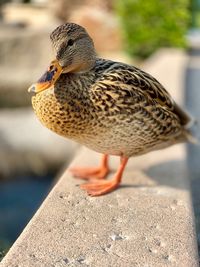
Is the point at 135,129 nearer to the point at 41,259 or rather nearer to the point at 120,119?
the point at 120,119

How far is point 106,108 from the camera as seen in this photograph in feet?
9.53

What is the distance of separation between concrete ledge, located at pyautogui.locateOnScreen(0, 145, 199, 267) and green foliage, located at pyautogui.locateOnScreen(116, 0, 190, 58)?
25.3 ft

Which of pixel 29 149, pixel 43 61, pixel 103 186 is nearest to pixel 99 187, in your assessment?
pixel 103 186

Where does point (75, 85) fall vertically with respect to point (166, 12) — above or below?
above

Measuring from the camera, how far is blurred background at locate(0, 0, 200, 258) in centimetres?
585

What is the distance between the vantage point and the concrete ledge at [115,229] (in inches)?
92.4

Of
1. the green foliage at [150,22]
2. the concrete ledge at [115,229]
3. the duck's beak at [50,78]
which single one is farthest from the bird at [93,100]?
the green foliage at [150,22]

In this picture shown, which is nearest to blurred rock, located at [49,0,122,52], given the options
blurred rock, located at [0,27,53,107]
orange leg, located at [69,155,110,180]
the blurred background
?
the blurred background

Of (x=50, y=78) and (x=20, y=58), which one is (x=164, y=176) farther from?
(x=20, y=58)

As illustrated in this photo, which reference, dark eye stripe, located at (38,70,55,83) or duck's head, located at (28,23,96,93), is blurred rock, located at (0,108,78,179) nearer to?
duck's head, located at (28,23,96,93)

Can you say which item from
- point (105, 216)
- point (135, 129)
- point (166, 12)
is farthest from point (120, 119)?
point (166, 12)

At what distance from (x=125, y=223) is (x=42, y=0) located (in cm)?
1555

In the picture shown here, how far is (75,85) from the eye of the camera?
2.92m

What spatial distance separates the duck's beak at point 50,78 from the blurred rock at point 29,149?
3.12 meters
